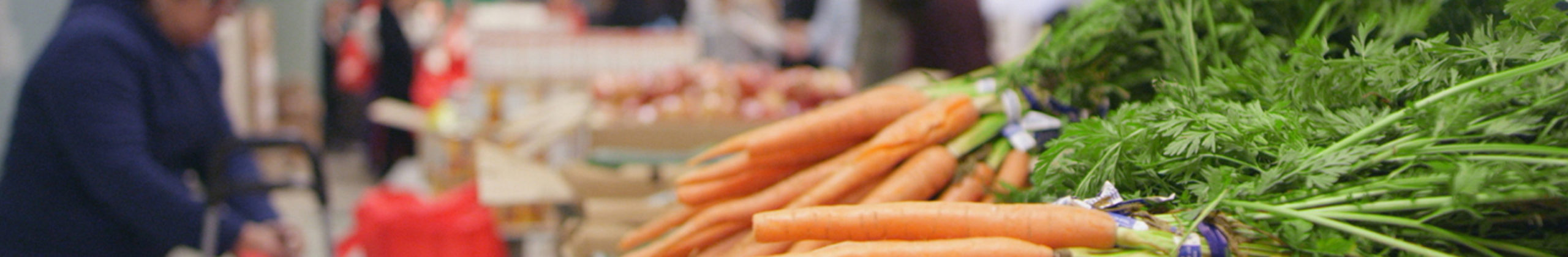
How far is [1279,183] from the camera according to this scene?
3.50ft

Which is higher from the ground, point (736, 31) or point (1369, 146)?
point (1369, 146)

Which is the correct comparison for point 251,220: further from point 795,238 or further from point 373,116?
point 373,116

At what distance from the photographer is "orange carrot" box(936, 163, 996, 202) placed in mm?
1531

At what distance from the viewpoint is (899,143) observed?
1.61 meters

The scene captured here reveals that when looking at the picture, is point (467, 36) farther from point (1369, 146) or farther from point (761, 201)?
point (1369, 146)

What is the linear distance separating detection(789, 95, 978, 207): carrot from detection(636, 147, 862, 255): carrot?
0.11 ft

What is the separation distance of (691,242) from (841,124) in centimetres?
31

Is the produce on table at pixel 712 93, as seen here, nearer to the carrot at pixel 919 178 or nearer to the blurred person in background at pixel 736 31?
the blurred person in background at pixel 736 31

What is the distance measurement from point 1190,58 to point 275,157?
731 centimetres

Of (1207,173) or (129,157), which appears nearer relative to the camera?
(1207,173)

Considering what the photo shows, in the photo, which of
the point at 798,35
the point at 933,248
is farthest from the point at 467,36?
the point at 933,248

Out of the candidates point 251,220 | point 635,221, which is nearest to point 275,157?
point 251,220

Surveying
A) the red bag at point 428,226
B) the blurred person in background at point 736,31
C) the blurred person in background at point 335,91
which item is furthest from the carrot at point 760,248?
the blurred person in background at point 335,91

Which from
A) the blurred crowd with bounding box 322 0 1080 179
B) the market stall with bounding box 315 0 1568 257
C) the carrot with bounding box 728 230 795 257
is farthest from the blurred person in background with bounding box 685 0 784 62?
the carrot with bounding box 728 230 795 257
